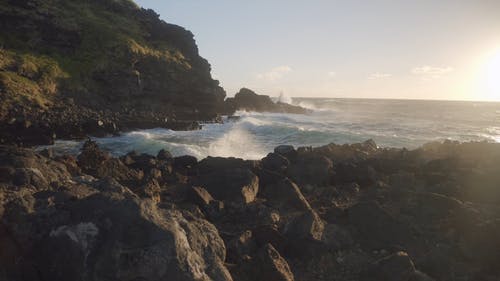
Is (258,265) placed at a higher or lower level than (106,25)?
lower

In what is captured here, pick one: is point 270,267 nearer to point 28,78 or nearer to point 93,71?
point 28,78

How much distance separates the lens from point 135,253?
185 inches

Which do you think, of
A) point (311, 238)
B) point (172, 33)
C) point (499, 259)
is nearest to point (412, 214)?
point (499, 259)

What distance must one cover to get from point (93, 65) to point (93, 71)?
148 cm

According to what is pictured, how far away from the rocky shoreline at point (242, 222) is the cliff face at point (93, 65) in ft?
80.7

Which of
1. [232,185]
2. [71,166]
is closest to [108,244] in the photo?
[232,185]

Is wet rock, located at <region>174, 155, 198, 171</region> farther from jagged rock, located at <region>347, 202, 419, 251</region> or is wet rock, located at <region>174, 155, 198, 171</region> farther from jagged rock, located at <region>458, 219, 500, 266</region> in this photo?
jagged rock, located at <region>458, 219, 500, 266</region>

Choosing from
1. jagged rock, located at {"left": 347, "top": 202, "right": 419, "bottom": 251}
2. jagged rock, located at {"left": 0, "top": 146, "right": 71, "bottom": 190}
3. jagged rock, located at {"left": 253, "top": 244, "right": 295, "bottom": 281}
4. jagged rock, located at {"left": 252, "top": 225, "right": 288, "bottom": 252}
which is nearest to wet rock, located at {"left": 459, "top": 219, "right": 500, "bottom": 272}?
jagged rock, located at {"left": 347, "top": 202, "right": 419, "bottom": 251}

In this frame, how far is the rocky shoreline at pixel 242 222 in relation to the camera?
→ 4.82m

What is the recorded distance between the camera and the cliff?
3397 centimetres

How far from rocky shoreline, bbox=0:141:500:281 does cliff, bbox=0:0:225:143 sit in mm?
19744

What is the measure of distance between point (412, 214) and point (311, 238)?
4254 millimetres

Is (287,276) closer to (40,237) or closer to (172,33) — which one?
(40,237)

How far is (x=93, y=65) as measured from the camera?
4831 centimetres
